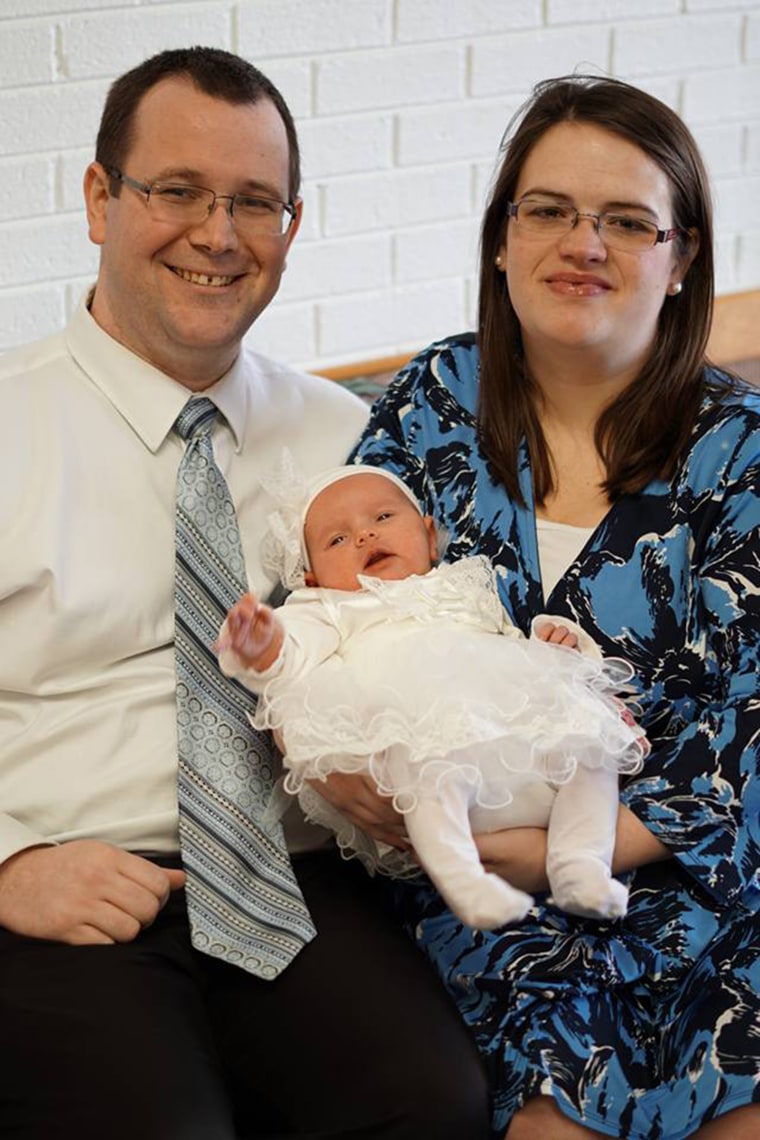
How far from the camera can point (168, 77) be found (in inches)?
85.6

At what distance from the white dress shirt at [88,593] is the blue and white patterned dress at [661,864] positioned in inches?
15.5

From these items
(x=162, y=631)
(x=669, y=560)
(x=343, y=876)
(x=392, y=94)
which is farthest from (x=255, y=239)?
(x=392, y=94)

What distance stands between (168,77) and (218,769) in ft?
3.04

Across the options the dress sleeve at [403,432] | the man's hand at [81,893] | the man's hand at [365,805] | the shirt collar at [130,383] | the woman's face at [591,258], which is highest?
the woman's face at [591,258]

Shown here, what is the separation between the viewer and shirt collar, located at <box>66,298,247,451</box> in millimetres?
2172

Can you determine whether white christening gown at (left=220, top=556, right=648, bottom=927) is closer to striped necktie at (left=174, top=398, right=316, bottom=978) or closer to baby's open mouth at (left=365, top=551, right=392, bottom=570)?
baby's open mouth at (left=365, top=551, right=392, bottom=570)

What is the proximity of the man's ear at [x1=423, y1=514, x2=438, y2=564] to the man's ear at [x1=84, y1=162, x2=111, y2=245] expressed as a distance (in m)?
0.61

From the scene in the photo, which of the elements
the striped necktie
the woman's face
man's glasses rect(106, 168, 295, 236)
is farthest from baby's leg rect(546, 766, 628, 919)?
man's glasses rect(106, 168, 295, 236)

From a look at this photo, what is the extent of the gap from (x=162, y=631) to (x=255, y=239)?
553 millimetres

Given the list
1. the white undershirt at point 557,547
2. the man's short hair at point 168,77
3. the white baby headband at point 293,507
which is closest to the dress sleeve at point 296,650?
the white baby headband at point 293,507

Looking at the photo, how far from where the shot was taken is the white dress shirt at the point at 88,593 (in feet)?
6.78

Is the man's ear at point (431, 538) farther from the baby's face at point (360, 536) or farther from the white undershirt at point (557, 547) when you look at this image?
the white undershirt at point (557, 547)

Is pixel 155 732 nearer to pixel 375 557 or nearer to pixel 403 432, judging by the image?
pixel 375 557

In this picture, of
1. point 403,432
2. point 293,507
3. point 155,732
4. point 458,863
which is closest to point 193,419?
point 293,507
